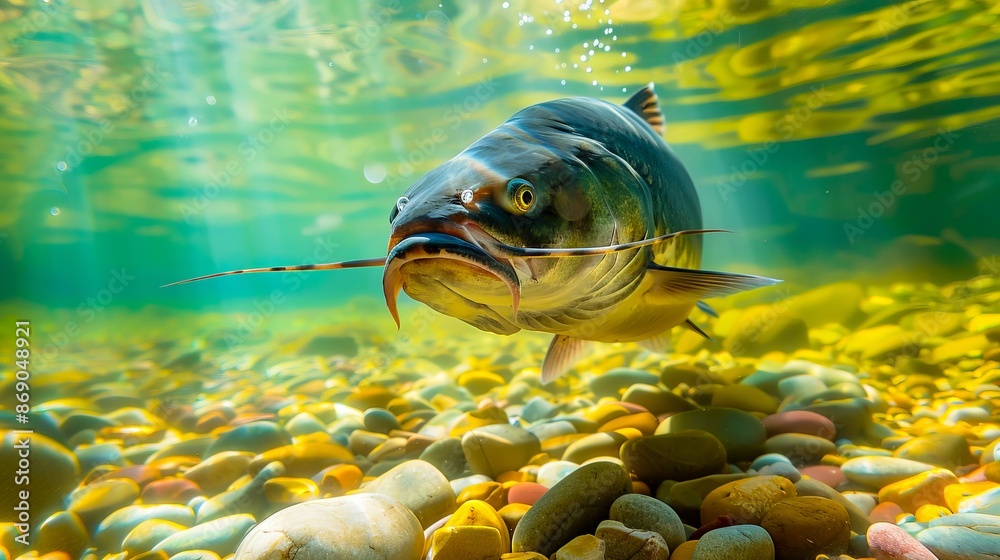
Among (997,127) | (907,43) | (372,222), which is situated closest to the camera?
(907,43)

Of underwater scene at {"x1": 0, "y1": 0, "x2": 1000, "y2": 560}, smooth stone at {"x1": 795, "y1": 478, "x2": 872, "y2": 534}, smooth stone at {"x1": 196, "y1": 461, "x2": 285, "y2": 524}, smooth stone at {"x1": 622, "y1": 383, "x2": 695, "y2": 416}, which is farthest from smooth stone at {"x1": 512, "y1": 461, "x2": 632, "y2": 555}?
smooth stone at {"x1": 196, "y1": 461, "x2": 285, "y2": 524}

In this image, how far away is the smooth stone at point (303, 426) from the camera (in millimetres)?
4520

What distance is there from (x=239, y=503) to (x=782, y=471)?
362cm

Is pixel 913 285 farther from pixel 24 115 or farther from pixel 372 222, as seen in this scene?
pixel 372 222

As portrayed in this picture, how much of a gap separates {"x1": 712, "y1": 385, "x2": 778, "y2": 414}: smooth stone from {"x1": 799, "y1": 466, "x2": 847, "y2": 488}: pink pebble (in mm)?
1004

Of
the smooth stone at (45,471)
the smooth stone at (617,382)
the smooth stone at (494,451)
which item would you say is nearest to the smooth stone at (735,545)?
the smooth stone at (494,451)

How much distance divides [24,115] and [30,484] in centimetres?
1459

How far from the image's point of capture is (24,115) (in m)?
12.6

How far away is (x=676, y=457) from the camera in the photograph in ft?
9.21

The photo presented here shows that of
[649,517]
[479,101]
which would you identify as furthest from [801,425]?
[479,101]

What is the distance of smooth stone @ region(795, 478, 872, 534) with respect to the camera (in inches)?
88.8

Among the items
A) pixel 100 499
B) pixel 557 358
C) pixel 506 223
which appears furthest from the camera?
pixel 557 358

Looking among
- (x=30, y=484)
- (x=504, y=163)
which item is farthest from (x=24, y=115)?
(x=504, y=163)

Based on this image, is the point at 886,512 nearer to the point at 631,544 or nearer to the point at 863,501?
the point at 863,501
